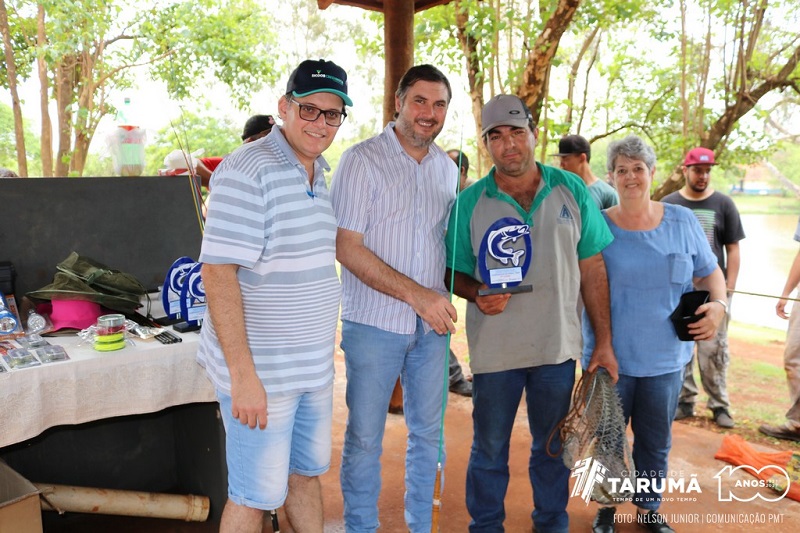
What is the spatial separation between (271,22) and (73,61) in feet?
17.0

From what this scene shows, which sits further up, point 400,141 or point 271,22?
point 271,22

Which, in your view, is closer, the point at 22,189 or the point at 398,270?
the point at 398,270

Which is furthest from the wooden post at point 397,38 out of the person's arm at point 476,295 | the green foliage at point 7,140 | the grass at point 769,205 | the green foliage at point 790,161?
the grass at point 769,205

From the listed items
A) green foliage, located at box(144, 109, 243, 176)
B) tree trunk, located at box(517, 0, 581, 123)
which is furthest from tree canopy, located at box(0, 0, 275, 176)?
tree trunk, located at box(517, 0, 581, 123)

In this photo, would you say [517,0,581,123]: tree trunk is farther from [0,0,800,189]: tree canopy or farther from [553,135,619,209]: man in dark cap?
[553,135,619,209]: man in dark cap

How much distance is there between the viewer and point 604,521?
273 cm

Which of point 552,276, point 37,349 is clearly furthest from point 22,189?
point 552,276

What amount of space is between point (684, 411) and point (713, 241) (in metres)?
1.18

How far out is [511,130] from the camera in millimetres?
2361

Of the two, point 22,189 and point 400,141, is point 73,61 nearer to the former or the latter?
point 22,189

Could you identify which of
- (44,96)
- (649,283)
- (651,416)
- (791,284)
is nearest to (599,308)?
(649,283)

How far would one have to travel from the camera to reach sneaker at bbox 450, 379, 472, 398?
15.1 feet

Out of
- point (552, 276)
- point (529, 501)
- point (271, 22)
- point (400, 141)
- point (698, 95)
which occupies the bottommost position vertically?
point (529, 501)

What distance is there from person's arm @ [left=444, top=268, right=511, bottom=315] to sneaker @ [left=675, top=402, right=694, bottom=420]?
2546 millimetres
